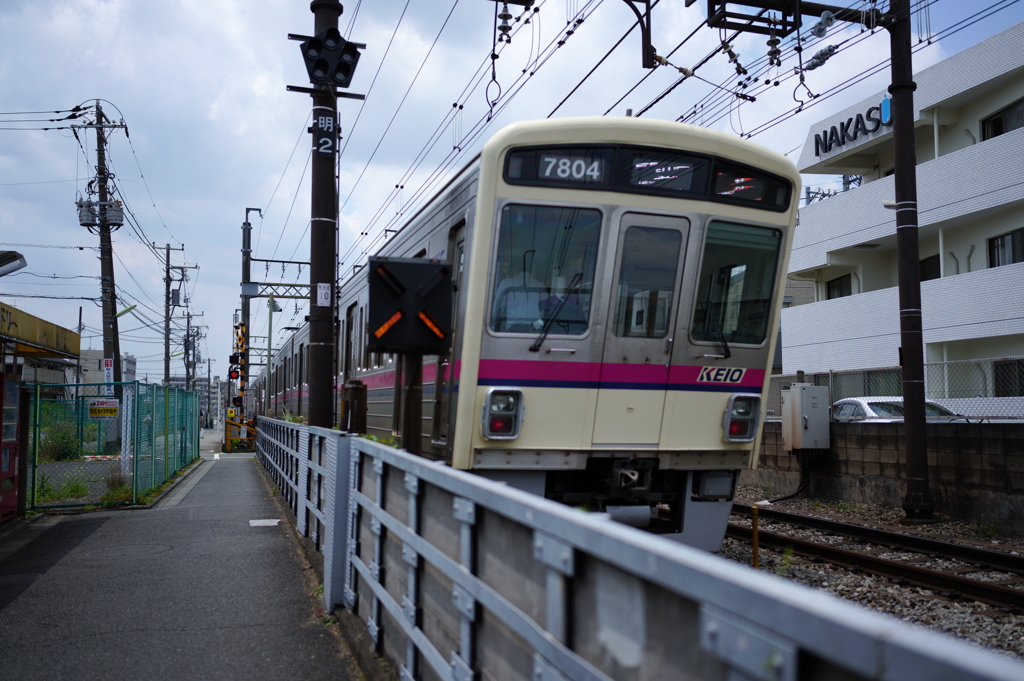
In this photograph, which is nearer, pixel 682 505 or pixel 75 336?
pixel 682 505

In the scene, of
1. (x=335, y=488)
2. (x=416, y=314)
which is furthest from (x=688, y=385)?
(x=335, y=488)

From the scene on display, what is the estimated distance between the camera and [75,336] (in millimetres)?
13047

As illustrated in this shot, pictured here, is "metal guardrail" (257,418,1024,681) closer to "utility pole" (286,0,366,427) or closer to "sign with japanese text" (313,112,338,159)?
"utility pole" (286,0,366,427)

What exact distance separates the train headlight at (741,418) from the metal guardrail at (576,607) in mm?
3175

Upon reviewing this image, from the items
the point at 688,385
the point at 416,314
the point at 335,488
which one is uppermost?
the point at 416,314

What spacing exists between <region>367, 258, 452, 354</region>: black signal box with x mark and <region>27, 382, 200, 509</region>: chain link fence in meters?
8.31

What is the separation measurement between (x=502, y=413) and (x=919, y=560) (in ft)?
15.8

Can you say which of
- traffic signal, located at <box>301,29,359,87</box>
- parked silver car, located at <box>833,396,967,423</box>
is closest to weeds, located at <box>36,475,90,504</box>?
traffic signal, located at <box>301,29,359,87</box>

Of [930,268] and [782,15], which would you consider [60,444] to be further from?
[930,268]

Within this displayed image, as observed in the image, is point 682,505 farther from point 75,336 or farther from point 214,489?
point 214,489

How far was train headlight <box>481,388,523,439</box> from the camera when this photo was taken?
6035 mm

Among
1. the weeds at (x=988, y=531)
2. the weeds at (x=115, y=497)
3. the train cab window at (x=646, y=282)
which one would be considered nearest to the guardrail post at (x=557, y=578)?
the train cab window at (x=646, y=282)

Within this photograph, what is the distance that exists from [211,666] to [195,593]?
2.06m

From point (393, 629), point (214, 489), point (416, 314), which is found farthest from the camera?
point (214, 489)
